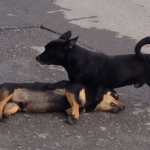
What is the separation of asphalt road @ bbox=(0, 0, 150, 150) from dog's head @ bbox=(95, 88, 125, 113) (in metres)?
0.07

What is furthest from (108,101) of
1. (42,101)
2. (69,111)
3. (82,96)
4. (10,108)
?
(10,108)

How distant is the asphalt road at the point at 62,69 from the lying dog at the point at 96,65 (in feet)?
1.25

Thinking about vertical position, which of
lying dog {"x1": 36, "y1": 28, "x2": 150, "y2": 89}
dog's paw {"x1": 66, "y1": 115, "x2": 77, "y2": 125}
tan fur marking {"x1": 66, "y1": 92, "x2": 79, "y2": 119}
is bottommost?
dog's paw {"x1": 66, "y1": 115, "x2": 77, "y2": 125}

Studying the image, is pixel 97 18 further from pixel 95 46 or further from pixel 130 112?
pixel 130 112

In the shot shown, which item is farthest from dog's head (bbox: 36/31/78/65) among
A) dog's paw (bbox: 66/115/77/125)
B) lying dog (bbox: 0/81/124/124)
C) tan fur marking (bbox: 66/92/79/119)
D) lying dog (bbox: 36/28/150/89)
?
dog's paw (bbox: 66/115/77/125)

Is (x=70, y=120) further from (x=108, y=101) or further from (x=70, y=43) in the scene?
(x=70, y=43)

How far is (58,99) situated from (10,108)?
1.78 ft

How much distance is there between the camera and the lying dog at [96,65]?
5469mm

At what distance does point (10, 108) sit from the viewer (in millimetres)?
5289

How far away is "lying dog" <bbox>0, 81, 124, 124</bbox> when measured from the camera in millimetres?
5309

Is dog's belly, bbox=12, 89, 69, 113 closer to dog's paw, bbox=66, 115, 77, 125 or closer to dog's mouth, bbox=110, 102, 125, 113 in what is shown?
dog's paw, bbox=66, 115, 77, 125

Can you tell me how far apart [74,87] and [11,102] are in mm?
703

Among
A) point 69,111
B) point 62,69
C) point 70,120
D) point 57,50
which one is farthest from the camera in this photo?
point 62,69

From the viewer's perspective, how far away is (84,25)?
29.6 ft
